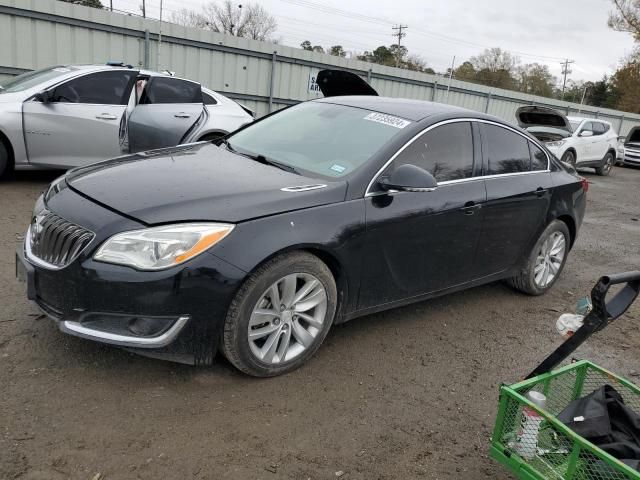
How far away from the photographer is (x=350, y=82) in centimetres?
741

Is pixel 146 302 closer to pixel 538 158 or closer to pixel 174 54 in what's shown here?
pixel 538 158

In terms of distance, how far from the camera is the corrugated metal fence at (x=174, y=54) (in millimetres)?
9703

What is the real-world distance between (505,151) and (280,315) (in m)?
2.45

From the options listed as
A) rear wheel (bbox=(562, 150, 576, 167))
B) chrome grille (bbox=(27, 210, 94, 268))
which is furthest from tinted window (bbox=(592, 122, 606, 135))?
chrome grille (bbox=(27, 210, 94, 268))

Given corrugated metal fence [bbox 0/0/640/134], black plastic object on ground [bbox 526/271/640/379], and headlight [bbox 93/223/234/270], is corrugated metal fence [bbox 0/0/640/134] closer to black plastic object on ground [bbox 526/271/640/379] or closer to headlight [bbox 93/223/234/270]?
headlight [bbox 93/223/234/270]

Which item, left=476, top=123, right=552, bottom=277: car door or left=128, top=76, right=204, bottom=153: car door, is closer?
left=476, top=123, right=552, bottom=277: car door

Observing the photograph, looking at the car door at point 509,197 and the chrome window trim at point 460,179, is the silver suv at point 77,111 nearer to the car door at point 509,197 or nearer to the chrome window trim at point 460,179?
the chrome window trim at point 460,179

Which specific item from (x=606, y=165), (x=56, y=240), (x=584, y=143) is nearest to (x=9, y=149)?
(x=56, y=240)

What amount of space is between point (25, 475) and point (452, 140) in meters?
3.22

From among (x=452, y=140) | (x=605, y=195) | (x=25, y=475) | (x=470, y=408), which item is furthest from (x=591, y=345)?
(x=605, y=195)

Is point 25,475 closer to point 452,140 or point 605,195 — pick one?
point 452,140

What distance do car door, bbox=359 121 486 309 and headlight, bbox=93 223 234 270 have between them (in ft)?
3.68

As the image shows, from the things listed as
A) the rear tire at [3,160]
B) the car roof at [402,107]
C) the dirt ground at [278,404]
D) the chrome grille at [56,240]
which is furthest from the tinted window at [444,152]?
the rear tire at [3,160]

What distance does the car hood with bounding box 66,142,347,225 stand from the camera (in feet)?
9.29
